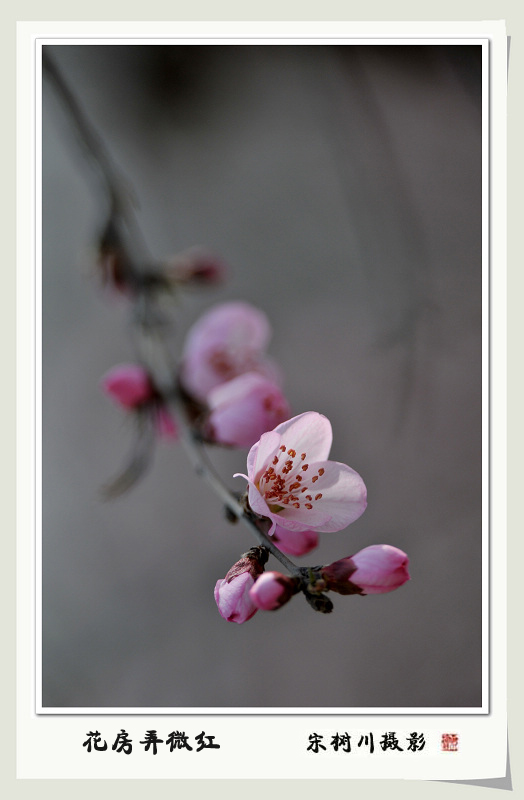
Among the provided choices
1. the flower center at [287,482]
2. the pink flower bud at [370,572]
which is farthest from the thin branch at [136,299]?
the pink flower bud at [370,572]

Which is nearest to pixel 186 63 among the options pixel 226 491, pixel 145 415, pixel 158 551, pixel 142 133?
pixel 142 133

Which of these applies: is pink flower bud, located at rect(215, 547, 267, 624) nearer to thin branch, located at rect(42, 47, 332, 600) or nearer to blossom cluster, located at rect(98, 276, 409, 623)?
blossom cluster, located at rect(98, 276, 409, 623)

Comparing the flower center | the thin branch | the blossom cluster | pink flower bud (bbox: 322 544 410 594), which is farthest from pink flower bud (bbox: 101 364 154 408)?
pink flower bud (bbox: 322 544 410 594)

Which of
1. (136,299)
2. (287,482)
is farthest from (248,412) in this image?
(136,299)

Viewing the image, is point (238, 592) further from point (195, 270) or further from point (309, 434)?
point (195, 270)

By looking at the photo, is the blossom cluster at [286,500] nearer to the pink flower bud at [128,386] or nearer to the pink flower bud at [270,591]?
the pink flower bud at [270,591]

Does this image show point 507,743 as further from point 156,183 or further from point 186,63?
point 156,183
